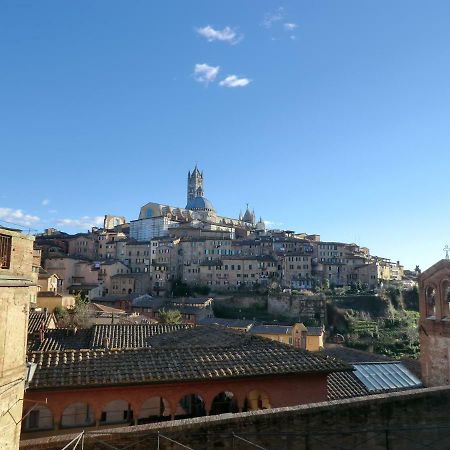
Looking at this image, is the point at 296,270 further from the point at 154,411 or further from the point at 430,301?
the point at 154,411

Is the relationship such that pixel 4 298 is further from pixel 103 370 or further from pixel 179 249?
pixel 179 249

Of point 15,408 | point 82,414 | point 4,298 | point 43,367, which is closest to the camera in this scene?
point 4,298

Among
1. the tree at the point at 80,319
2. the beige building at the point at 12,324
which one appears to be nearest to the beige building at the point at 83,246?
the tree at the point at 80,319

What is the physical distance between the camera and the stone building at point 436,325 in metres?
19.2

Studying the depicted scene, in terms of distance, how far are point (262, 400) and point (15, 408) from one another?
337 inches

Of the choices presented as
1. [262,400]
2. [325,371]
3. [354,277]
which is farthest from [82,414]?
[354,277]

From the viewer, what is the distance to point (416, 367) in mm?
22547

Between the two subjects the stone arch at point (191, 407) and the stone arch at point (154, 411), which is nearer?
the stone arch at point (154, 411)

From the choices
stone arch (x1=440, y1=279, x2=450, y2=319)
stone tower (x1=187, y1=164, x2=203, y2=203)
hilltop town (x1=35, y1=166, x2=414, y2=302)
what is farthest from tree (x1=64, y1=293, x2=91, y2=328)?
stone tower (x1=187, y1=164, x2=203, y2=203)

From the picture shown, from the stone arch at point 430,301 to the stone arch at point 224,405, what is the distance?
451 inches

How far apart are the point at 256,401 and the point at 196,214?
4369 inches

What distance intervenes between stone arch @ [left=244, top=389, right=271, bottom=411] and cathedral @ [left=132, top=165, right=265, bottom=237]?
90624mm

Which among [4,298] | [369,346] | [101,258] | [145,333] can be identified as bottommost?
[369,346]

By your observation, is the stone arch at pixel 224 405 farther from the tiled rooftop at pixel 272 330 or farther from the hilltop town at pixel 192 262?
the hilltop town at pixel 192 262
